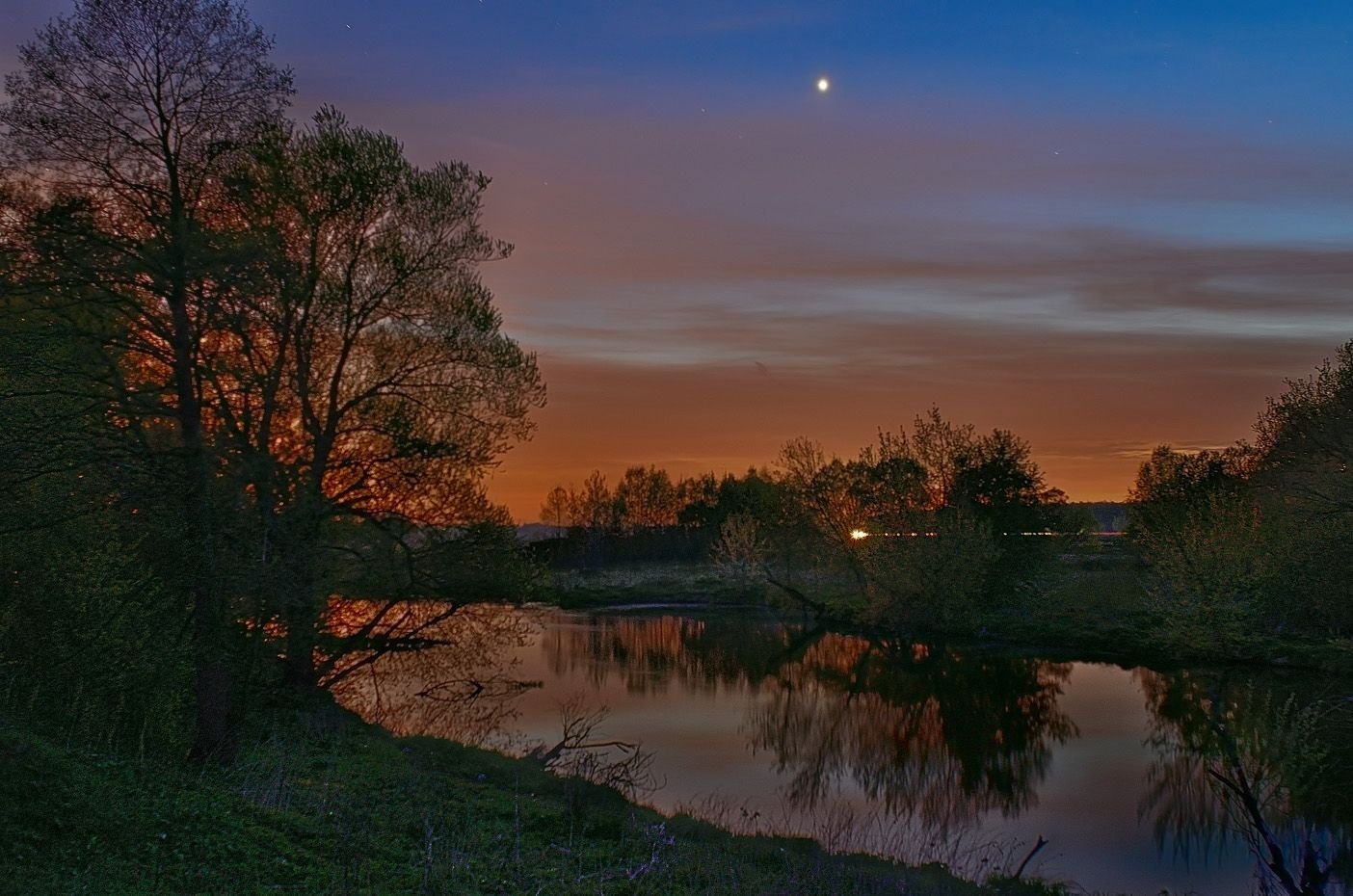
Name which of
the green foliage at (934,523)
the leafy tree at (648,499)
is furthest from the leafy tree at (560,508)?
the green foliage at (934,523)

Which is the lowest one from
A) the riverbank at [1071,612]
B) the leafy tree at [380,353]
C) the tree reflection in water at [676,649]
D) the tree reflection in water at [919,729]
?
the tree reflection in water at [919,729]

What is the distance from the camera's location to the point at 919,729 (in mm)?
32344

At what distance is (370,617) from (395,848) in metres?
12.7

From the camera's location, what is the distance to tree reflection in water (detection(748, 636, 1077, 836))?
2448 centimetres

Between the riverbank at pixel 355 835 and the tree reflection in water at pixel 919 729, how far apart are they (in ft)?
20.6

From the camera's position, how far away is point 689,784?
23.9m

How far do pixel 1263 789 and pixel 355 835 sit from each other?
21053 mm

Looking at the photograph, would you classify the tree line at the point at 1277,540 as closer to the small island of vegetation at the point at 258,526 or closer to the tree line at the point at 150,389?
the small island of vegetation at the point at 258,526

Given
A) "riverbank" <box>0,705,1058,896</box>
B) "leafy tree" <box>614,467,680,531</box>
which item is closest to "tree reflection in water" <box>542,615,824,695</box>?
"riverbank" <box>0,705,1058,896</box>

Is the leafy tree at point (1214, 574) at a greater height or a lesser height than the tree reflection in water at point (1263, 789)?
greater

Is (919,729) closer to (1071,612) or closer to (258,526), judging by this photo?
(258,526)

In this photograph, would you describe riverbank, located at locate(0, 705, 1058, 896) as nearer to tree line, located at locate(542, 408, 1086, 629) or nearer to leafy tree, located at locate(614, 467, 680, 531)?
tree line, located at locate(542, 408, 1086, 629)

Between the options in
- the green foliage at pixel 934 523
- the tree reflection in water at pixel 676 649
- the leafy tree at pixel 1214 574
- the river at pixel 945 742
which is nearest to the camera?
the river at pixel 945 742

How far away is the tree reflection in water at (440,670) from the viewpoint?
2462 centimetres
